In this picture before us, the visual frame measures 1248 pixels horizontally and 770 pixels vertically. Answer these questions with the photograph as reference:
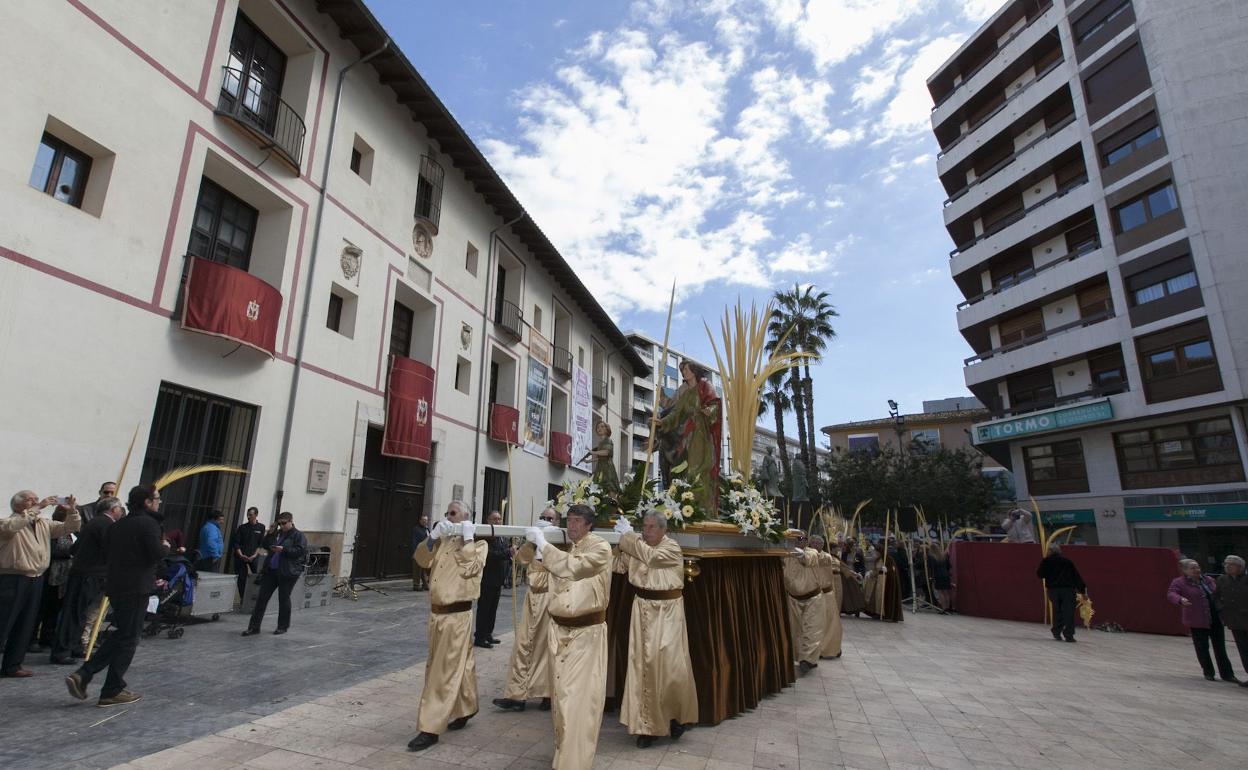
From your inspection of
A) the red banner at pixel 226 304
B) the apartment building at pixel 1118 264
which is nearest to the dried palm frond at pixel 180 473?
the red banner at pixel 226 304

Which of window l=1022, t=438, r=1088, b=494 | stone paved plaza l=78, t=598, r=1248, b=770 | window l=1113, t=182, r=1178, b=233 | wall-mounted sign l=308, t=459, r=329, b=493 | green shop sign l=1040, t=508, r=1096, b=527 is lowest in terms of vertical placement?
stone paved plaza l=78, t=598, r=1248, b=770

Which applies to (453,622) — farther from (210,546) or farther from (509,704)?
(210,546)

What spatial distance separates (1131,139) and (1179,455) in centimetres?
1156

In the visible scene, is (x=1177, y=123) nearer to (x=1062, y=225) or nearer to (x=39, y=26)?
(x=1062, y=225)

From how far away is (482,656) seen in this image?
7.73 m

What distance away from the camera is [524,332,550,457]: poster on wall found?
22750 millimetres

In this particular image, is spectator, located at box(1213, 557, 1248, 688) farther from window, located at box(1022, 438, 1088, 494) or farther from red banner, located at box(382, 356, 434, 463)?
window, located at box(1022, 438, 1088, 494)

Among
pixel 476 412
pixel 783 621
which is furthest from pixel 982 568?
pixel 476 412

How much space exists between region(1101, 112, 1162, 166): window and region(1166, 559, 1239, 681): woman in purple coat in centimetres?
2070

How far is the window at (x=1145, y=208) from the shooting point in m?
21.0

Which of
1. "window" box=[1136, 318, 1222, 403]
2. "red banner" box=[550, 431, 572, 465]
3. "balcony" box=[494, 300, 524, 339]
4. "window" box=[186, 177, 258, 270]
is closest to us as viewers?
"window" box=[186, 177, 258, 270]

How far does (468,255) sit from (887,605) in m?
15.4

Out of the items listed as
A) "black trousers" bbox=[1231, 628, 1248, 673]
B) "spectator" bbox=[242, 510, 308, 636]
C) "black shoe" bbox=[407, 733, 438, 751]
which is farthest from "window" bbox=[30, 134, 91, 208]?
"black trousers" bbox=[1231, 628, 1248, 673]

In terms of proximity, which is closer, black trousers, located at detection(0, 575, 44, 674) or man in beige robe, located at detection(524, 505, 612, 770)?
man in beige robe, located at detection(524, 505, 612, 770)
